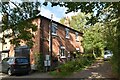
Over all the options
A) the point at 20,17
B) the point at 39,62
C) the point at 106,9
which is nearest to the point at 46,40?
the point at 39,62

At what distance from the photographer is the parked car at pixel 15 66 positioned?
20.6 meters

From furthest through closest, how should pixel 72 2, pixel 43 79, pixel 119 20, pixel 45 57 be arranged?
pixel 45 57
pixel 43 79
pixel 119 20
pixel 72 2

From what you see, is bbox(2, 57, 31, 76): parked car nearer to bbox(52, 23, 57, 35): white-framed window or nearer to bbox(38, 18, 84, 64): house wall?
bbox(38, 18, 84, 64): house wall

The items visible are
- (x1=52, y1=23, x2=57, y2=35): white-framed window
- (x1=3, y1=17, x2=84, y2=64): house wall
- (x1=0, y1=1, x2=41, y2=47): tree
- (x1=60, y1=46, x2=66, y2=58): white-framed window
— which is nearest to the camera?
(x1=0, y1=1, x2=41, y2=47): tree

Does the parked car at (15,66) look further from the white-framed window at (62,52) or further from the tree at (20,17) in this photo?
the white-framed window at (62,52)

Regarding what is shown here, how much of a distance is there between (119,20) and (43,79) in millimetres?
7803

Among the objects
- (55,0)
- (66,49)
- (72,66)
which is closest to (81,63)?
(72,66)

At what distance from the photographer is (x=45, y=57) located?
24922 mm

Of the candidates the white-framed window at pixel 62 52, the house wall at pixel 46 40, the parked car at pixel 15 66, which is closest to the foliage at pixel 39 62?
the house wall at pixel 46 40

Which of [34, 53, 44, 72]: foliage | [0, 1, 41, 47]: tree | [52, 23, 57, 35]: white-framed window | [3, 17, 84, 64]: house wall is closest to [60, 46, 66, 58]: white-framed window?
[3, 17, 84, 64]: house wall

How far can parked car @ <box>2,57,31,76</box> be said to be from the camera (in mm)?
20578

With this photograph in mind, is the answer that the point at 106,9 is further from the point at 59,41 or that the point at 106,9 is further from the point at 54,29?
the point at 59,41

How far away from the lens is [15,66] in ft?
67.5

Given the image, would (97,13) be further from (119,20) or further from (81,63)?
(81,63)
